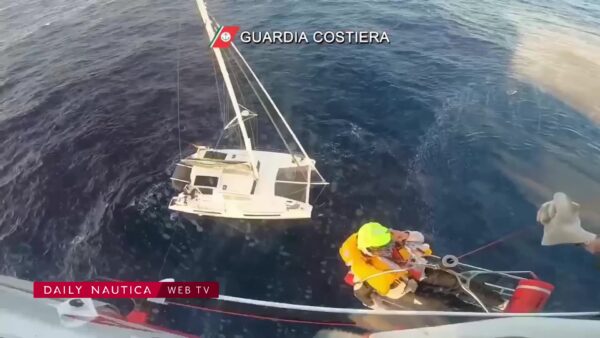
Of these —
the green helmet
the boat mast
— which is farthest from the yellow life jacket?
the boat mast

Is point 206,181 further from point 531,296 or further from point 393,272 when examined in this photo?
point 531,296

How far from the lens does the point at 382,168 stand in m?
21.4

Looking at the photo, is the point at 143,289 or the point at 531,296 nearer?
the point at 531,296

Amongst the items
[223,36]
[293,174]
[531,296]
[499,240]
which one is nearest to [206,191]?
[293,174]

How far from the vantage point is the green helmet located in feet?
31.1

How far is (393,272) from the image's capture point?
33.5 ft

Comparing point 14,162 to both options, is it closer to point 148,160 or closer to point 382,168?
point 148,160


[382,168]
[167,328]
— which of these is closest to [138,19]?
[382,168]

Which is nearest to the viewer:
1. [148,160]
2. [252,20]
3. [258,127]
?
[148,160]

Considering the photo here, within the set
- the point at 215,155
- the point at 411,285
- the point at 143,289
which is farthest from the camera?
the point at 215,155

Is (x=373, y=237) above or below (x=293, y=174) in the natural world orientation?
above

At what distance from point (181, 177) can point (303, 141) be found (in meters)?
7.31

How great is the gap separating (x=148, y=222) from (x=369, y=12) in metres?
28.0

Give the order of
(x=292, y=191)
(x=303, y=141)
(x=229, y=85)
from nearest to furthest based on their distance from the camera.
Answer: (x=229, y=85) → (x=292, y=191) → (x=303, y=141)
